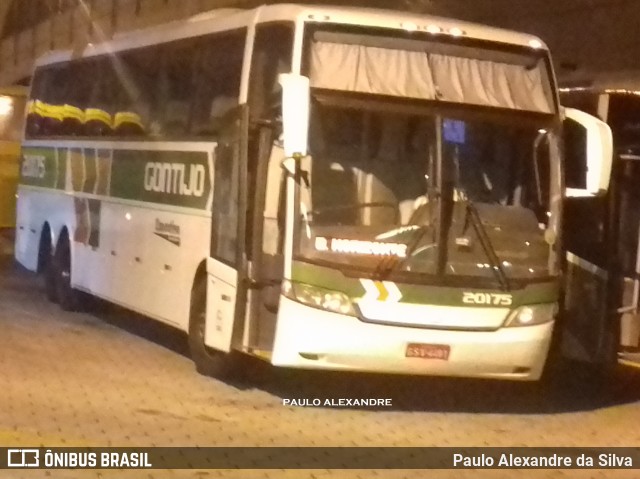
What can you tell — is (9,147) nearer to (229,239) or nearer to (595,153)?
(229,239)

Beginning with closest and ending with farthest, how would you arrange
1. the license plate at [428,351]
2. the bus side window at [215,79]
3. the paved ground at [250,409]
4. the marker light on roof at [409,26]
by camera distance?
the paved ground at [250,409] < the license plate at [428,351] < the marker light on roof at [409,26] < the bus side window at [215,79]

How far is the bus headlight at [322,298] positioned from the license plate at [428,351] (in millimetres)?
547

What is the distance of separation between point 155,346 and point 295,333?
422 centimetres

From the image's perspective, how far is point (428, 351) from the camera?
10.9 m

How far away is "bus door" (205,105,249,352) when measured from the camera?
1144 cm

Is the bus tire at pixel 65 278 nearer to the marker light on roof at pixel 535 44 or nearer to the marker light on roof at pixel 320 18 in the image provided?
the marker light on roof at pixel 320 18

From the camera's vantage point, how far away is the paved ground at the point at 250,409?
9656mm

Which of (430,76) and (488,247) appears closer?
(488,247)

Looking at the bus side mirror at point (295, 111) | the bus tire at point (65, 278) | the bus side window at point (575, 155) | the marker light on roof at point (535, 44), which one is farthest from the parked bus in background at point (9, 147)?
the bus side mirror at point (295, 111)

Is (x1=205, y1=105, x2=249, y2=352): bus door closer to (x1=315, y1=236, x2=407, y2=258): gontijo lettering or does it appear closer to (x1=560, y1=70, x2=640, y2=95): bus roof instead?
(x1=315, y1=236, x2=407, y2=258): gontijo lettering

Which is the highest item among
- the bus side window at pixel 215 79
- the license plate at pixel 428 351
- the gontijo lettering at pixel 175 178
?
the bus side window at pixel 215 79

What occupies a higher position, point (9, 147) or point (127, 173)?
point (127, 173)

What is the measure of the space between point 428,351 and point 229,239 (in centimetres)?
211

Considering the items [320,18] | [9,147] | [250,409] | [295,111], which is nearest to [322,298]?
[250,409]
